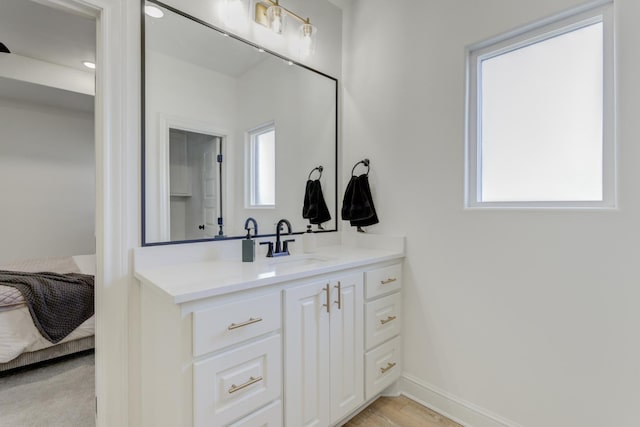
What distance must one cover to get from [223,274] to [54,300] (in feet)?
5.53

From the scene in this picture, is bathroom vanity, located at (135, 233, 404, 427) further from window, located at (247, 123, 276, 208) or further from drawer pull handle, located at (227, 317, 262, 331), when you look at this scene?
window, located at (247, 123, 276, 208)

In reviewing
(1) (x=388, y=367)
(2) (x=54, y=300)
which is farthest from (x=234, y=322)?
(2) (x=54, y=300)

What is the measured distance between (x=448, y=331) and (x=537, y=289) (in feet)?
1.72

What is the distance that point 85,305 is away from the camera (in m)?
2.19

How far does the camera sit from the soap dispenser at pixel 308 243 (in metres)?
1.94

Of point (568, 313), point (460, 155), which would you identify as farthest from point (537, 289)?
point (460, 155)

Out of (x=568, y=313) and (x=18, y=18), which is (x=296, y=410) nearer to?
(x=568, y=313)

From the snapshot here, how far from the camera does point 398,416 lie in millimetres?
1670

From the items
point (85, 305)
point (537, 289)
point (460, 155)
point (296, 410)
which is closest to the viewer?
point (296, 410)

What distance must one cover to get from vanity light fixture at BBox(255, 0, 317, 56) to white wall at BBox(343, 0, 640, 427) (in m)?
0.41

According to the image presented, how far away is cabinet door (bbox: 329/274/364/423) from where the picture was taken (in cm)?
146

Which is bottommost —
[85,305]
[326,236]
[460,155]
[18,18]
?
[85,305]

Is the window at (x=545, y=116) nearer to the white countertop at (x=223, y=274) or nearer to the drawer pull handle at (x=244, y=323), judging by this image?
the white countertop at (x=223, y=274)

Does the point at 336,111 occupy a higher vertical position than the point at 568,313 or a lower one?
higher
